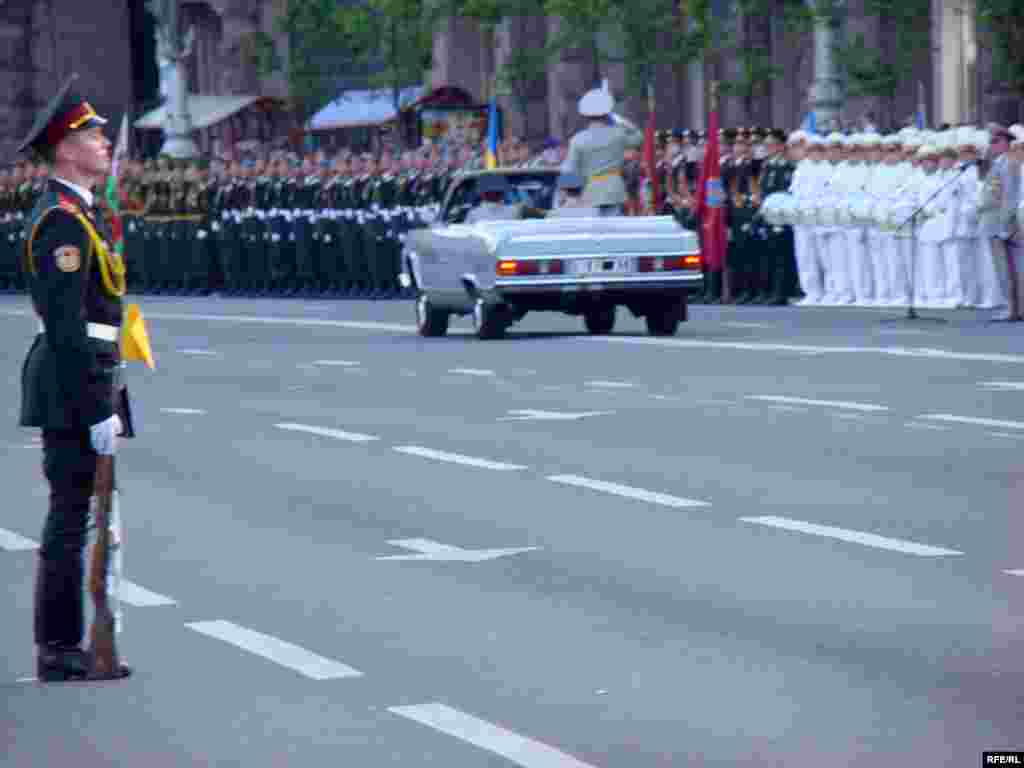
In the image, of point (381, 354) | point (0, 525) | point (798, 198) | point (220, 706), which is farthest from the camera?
point (798, 198)

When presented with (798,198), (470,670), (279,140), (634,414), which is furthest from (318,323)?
(279,140)

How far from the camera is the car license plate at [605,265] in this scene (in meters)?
28.9

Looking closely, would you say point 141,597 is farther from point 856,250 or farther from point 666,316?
point 856,250

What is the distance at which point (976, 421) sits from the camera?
1836cm

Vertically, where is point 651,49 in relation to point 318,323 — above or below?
above

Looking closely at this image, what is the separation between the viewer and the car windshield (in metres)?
31.3

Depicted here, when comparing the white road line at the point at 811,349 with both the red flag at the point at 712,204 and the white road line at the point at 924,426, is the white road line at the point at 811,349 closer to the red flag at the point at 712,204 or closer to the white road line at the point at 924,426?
the white road line at the point at 924,426

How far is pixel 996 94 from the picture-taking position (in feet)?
147

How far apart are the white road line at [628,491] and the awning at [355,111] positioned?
2228 inches

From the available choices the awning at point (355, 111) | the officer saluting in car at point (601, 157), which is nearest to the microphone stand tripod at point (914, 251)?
the officer saluting in car at point (601, 157)

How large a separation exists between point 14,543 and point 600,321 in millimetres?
17384

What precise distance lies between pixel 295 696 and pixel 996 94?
36249 mm

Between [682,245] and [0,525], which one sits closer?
[0,525]

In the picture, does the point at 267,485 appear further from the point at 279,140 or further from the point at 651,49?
the point at 279,140
